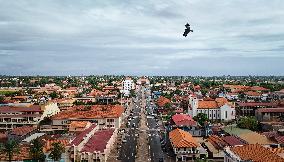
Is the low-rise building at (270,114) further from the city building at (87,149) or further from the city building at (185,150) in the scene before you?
the city building at (87,149)

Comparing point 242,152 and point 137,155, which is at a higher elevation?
point 242,152

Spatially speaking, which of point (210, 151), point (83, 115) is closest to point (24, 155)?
point (210, 151)

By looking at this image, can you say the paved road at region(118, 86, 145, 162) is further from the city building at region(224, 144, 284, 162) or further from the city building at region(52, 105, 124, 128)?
the city building at region(224, 144, 284, 162)

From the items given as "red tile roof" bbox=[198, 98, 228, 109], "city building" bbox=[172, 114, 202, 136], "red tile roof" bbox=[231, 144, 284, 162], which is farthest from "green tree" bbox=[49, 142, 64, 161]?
"red tile roof" bbox=[198, 98, 228, 109]

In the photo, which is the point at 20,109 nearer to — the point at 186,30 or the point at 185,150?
the point at 185,150

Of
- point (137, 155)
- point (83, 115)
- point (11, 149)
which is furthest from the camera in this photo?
point (83, 115)

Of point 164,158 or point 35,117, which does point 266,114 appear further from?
point 35,117

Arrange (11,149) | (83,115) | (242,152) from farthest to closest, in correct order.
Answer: (83,115)
(11,149)
(242,152)
